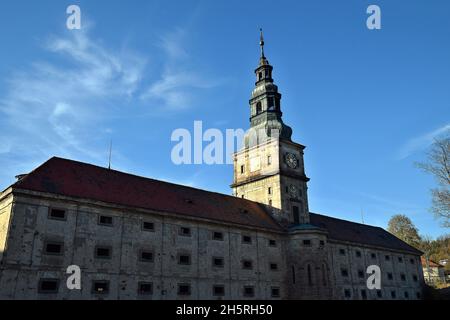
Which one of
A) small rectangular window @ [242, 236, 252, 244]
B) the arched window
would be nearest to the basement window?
small rectangular window @ [242, 236, 252, 244]

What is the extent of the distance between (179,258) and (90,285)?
25.3ft

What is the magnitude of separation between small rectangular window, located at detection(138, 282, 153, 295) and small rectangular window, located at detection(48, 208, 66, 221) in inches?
295

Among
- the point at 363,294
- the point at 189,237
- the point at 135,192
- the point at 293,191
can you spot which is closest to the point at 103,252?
the point at 135,192

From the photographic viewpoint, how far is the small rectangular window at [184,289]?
32062mm

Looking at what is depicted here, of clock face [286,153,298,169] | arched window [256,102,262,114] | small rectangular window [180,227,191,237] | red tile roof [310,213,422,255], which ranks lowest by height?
small rectangular window [180,227,191,237]

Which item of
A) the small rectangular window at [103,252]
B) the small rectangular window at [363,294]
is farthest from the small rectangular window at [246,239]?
the small rectangular window at [363,294]

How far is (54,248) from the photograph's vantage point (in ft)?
88.1

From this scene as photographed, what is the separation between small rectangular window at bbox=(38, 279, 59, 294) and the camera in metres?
25.5

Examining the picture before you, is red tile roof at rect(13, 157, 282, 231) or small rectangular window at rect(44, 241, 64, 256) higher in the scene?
red tile roof at rect(13, 157, 282, 231)

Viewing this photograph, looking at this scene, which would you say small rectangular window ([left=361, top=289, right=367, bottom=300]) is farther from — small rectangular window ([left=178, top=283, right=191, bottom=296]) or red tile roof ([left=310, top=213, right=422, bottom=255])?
small rectangular window ([left=178, top=283, right=191, bottom=296])

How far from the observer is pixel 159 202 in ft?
113

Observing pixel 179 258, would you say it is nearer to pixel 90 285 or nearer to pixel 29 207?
pixel 90 285

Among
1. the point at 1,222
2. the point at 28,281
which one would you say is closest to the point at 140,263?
the point at 28,281

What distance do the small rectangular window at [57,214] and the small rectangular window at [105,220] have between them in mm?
2634
